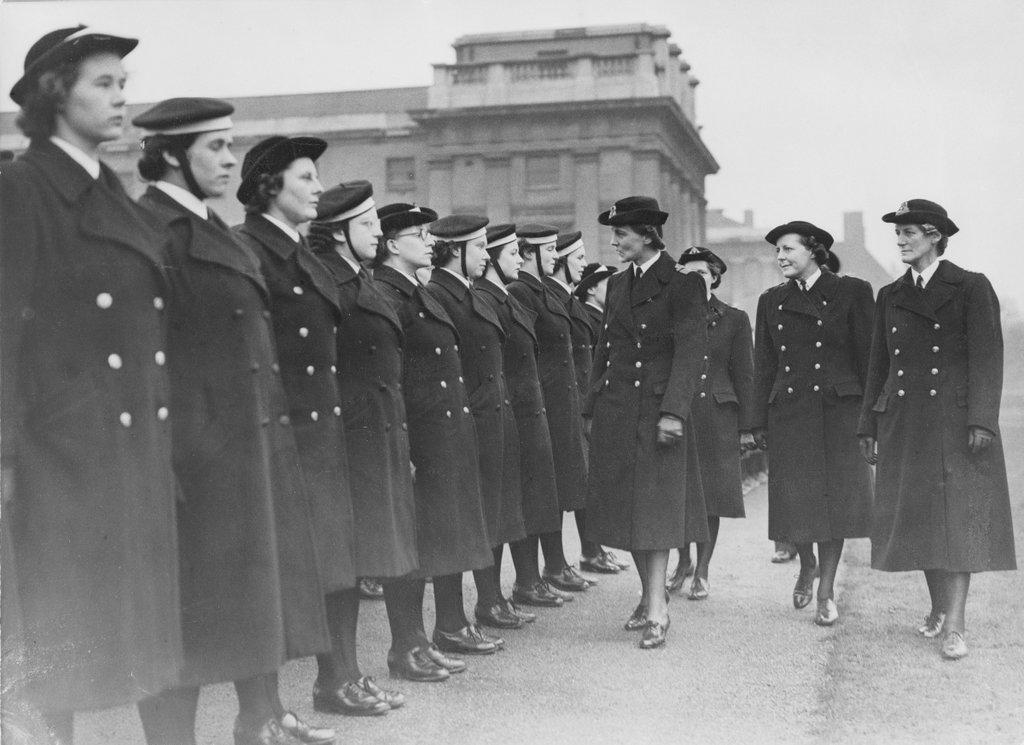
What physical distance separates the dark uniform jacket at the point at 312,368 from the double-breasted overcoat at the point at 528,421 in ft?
8.04

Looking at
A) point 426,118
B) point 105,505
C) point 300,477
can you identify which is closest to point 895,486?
point 300,477

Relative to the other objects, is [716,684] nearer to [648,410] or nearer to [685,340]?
[648,410]

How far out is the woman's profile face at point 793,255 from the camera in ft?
24.2

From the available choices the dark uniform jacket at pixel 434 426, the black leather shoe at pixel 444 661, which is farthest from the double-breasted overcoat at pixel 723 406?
the black leather shoe at pixel 444 661

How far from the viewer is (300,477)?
429cm

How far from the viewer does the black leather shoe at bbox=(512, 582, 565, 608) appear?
758 cm

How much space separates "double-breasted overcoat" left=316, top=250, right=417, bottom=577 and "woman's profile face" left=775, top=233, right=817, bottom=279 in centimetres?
307

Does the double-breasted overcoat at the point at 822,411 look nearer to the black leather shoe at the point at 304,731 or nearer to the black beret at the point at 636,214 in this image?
the black beret at the point at 636,214

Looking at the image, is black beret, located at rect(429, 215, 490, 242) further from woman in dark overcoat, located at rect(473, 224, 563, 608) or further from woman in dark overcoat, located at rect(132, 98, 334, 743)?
woman in dark overcoat, located at rect(132, 98, 334, 743)

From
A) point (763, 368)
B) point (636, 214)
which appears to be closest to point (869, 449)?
point (763, 368)

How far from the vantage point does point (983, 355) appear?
6242mm

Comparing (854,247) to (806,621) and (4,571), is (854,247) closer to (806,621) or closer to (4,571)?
(806,621)

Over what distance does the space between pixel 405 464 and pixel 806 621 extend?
3012 mm

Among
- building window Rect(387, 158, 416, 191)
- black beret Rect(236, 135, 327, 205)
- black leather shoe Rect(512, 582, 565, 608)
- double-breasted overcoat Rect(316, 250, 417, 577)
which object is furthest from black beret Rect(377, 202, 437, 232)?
building window Rect(387, 158, 416, 191)
